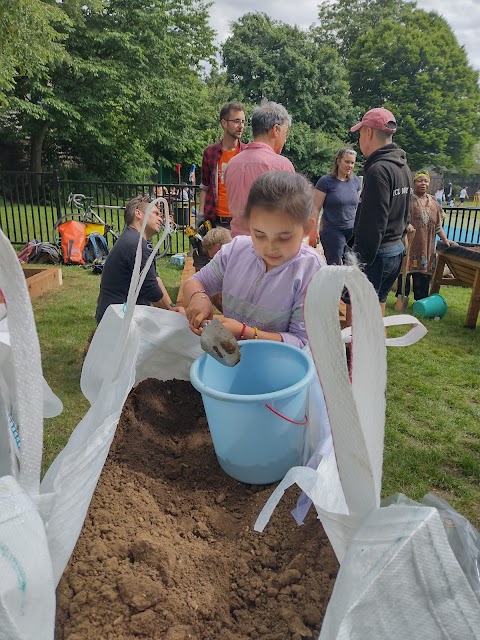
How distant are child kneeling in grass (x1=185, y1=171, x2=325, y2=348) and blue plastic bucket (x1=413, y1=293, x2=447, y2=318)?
3988 millimetres

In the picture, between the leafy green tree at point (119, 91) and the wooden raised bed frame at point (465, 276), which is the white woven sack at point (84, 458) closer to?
the wooden raised bed frame at point (465, 276)

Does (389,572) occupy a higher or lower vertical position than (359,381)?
lower

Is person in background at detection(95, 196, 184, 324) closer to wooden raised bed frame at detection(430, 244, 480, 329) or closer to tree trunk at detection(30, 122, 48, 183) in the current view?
wooden raised bed frame at detection(430, 244, 480, 329)

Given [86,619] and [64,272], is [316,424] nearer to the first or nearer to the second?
[86,619]

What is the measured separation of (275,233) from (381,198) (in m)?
1.70

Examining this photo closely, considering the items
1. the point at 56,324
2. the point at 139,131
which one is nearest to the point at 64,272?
the point at 56,324

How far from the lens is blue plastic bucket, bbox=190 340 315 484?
1182mm

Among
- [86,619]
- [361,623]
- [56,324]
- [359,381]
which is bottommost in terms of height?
[56,324]

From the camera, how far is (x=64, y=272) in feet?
22.5

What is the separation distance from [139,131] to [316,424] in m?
22.2

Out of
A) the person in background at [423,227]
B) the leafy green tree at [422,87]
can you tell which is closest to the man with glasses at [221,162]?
the person in background at [423,227]

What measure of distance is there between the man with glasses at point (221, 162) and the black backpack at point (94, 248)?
3.53 metres

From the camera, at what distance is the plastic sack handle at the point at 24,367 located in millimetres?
746

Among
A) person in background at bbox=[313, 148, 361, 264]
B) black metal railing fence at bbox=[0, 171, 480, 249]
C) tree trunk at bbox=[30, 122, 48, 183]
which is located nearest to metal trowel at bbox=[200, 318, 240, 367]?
person in background at bbox=[313, 148, 361, 264]
